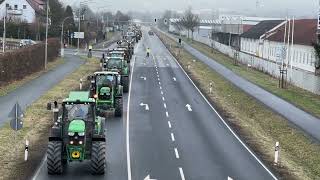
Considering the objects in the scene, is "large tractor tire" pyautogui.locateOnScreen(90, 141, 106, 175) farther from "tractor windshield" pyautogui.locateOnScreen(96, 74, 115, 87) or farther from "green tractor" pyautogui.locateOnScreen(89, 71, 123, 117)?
"tractor windshield" pyautogui.locateOnScreen(96, 74, 115, 87)

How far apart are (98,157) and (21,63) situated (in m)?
36.6

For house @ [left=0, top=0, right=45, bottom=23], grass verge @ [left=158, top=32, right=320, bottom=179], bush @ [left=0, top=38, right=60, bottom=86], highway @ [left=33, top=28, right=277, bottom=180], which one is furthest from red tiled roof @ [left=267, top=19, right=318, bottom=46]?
house @ [left=0, top=0, right=45, bottom=23]

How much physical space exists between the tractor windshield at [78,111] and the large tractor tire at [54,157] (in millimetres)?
1171

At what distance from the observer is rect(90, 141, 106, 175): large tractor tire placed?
20438mm

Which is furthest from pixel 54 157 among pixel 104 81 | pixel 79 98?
pixel 104 81

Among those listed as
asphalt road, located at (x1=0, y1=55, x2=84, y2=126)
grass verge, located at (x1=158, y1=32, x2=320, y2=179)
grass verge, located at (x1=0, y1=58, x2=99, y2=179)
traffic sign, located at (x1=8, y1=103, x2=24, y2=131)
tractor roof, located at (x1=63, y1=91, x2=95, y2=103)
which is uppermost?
tractor roof, located at (x1=63, y1=91, x2=95, y2=103)

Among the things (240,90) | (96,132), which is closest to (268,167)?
(96,132)

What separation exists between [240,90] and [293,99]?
597cm

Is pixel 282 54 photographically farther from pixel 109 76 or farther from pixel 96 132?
pixel 96 132

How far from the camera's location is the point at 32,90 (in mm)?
46906

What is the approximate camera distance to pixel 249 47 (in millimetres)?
108188

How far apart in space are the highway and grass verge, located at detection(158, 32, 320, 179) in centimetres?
72

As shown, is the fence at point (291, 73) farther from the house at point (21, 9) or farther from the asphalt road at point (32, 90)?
the house at point (21, 9)

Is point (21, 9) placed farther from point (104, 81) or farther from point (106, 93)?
point (106, 93)
